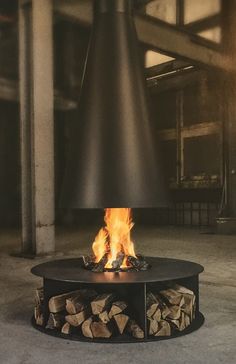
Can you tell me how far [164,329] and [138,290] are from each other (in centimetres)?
36

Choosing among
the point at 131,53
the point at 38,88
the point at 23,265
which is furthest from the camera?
the point at 38,88

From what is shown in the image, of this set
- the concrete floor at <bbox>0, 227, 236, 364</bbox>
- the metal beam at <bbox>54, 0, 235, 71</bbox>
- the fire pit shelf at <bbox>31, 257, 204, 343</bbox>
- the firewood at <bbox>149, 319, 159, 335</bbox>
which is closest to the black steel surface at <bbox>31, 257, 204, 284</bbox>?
the fire pit shelf at <bbox>31, 257, 204, 343</bbox>

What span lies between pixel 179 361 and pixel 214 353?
0.90 ft

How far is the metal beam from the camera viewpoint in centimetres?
729

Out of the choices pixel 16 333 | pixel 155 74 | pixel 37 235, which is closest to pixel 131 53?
pixel 16 333

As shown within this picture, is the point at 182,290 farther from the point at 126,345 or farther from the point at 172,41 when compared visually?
the point at 172,41

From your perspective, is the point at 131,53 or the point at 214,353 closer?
→ the point at 214,353

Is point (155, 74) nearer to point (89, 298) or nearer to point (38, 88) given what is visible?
point (38, 88)

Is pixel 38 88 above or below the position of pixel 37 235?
above

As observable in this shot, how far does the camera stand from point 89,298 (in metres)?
3.26

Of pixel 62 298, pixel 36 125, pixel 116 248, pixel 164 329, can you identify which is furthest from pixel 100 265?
pixel 36 125

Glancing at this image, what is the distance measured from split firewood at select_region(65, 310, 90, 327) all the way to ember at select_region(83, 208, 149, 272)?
421 millimetres

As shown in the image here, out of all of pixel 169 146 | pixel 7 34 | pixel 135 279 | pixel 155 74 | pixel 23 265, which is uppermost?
pixel 7 34

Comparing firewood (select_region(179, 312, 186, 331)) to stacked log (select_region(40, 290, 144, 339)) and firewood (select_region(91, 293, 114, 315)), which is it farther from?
firewood (select_region(91, 293, 114, 315))
